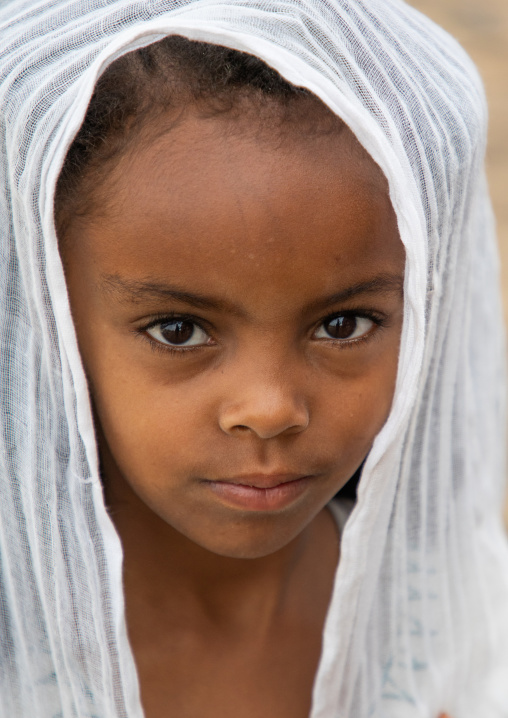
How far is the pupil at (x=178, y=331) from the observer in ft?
3.41

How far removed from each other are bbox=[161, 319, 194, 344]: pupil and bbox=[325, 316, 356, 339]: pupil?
6.4 inches

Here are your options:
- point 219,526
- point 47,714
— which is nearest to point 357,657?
point 219,526

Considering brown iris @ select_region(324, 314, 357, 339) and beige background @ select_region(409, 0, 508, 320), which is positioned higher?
beige background @ select_region(409, 0, 508, 320)

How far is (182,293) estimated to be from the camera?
985 mm

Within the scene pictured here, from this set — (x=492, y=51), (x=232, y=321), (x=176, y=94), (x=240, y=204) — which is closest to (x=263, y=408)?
(x=232, y=321)

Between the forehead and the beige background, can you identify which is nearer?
the forehead

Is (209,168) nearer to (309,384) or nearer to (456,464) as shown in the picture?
(309,384)

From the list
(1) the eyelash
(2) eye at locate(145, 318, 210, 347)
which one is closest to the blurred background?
(1) the eyelash

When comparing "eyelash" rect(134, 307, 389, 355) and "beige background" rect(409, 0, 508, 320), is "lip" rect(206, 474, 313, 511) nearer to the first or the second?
"eyelash" rect(134, 307, 389, 355)

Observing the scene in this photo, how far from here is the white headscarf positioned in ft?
3.17

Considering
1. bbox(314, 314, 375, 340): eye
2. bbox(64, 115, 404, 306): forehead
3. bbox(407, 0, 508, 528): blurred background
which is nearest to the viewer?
bbox(64, 115, 404, 306): forehead

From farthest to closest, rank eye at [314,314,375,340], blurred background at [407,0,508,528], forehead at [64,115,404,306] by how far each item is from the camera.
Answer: blurred background at [407,0,508,528] < eye at [314,314,375,340] < forehead at [64,115,404,306]

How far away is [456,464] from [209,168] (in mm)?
727

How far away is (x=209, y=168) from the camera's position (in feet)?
3.12
